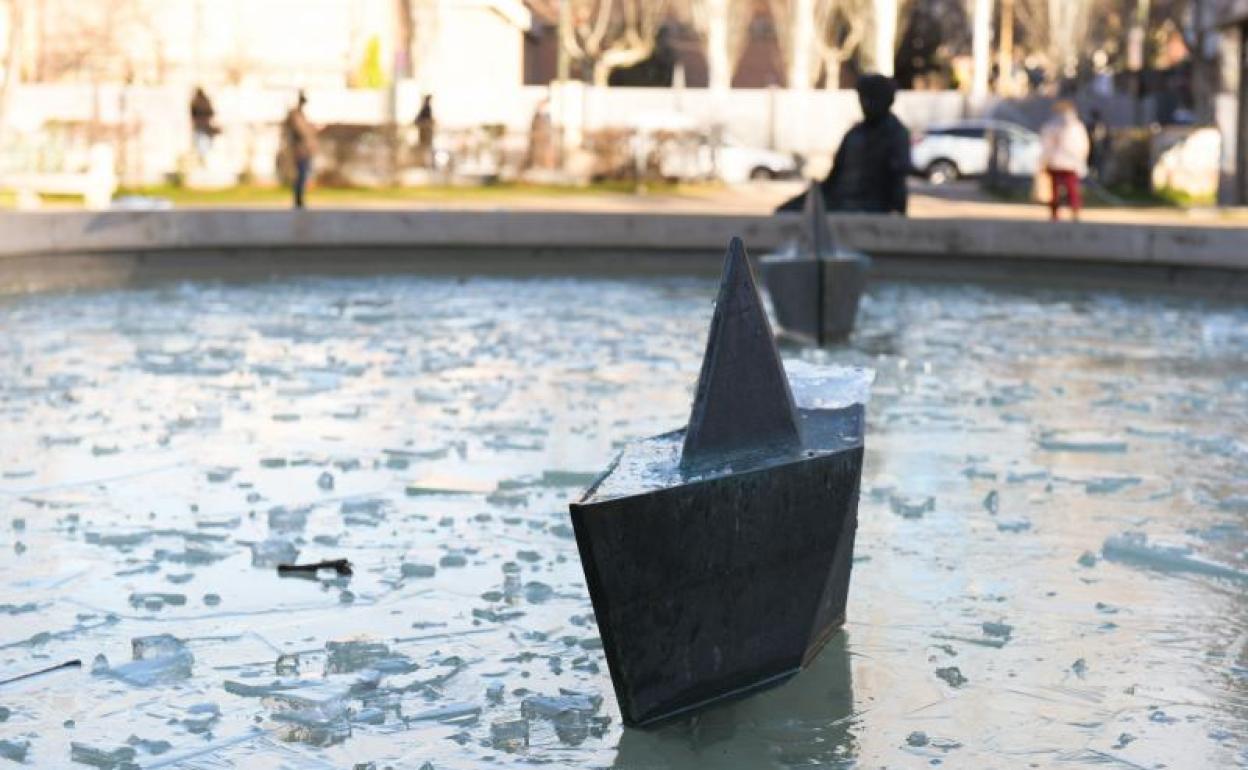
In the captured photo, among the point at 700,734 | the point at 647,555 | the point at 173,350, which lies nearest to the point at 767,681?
the point at 700,734

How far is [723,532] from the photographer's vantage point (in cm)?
466

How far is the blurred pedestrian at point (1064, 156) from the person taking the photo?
2159 cm

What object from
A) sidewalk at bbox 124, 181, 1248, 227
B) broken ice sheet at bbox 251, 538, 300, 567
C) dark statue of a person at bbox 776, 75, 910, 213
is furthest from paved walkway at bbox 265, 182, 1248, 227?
broken ice sheet at bbox 251, 538, 300, 567

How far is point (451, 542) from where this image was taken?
23.2 feet

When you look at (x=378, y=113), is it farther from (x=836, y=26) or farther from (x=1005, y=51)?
(x=1005, y=51)

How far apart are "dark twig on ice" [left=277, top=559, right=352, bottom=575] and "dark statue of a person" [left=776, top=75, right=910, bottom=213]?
9378 mm

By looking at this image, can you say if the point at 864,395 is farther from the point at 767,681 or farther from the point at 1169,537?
the point at 1169,537

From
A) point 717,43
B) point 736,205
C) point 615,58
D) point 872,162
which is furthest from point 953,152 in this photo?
point 872,162

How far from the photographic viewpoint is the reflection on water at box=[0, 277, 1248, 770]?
16.2ft

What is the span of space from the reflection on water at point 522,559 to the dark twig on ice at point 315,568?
53mm

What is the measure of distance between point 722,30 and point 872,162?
4235 centimetres

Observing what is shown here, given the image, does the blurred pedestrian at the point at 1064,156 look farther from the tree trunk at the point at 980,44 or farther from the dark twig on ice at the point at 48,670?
the tree trunk at the point at 980,44

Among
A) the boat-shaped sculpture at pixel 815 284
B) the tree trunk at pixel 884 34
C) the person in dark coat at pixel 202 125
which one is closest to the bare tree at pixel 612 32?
the tree trunk at pixel 884 34

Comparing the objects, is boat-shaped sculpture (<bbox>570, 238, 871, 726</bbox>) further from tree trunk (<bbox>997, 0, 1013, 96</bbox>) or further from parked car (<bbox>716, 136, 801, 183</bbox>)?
tree trunk (<bbox>997, 0, 1013, 96</bbox>)
